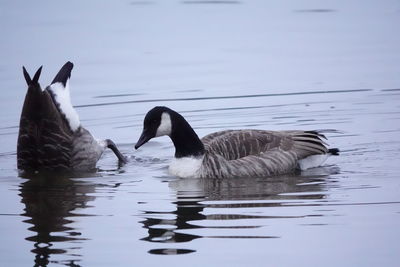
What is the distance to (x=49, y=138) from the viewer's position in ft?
45.7

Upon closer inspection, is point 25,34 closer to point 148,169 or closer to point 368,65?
point 368,65

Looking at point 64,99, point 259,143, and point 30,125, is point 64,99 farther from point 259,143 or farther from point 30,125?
point 259,143

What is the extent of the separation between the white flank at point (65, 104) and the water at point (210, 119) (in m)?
0.83

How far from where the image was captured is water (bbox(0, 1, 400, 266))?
392 inches

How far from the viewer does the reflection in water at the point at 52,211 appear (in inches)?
388

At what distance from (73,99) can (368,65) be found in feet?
18.9

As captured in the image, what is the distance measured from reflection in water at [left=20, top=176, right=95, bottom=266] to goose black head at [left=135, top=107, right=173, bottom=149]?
101 centimetres

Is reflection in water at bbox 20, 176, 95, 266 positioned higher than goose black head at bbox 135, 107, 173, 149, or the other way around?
goose black head at bbox 135, 107, 173, 149

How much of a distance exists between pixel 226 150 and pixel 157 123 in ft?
3.21

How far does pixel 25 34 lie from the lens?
23.4 meters

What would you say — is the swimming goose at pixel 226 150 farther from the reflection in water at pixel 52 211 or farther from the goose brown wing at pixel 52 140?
the goose brown wing at pixel 52 140

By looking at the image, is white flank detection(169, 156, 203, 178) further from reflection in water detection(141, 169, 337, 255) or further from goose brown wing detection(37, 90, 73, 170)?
goose brown wing detection(37, 90, 73, 170)

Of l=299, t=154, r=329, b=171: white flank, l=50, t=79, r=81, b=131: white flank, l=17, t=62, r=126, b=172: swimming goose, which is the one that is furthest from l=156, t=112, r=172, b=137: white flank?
l=299, t=154, r=329, b=171: white flank

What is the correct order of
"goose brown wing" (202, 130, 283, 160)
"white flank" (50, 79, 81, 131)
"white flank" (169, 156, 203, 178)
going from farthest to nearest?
1. "white flank" (50, 79, 81, 131)
2. "goose brown wing" (202, 130, 283, 160)
3. "white flank" (169, 156, 203, 178)
